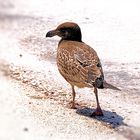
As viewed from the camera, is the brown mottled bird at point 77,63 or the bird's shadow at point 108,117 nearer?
the brown mottled bird at point 77,63

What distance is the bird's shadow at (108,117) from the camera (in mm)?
8328

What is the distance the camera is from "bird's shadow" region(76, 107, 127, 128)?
8.33 metres

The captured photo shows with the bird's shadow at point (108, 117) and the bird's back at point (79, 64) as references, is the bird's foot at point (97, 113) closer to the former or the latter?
the bird's shadow at point (108, 117)

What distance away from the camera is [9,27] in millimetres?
11383

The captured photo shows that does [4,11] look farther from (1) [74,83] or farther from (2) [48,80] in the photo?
(1) [74,83]

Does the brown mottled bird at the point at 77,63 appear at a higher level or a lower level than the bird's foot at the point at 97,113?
higher

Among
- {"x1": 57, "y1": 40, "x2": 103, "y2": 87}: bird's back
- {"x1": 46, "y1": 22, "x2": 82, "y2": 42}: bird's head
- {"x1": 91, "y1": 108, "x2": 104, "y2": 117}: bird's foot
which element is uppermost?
{"x1": 46, "y1": 22, "x2": 82, "y2": 42}: bird's head

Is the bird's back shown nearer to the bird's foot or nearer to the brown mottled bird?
the brown mottled bird

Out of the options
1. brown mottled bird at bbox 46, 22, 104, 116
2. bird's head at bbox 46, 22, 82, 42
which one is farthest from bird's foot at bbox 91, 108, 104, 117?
bird's head at bbox 46, 22, 82, 42

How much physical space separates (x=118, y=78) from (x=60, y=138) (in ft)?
9.51

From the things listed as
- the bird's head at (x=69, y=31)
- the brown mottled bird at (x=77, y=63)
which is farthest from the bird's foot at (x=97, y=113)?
the bird's head at (x=69, y=31)

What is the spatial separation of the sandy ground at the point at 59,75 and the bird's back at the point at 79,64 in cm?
50

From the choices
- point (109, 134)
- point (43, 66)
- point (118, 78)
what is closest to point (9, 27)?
point (43, 66)

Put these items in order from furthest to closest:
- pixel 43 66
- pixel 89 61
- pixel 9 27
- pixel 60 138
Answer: pixel 9 27 → pixel 43 66 → pixel 89 61 → pixel 60 138
